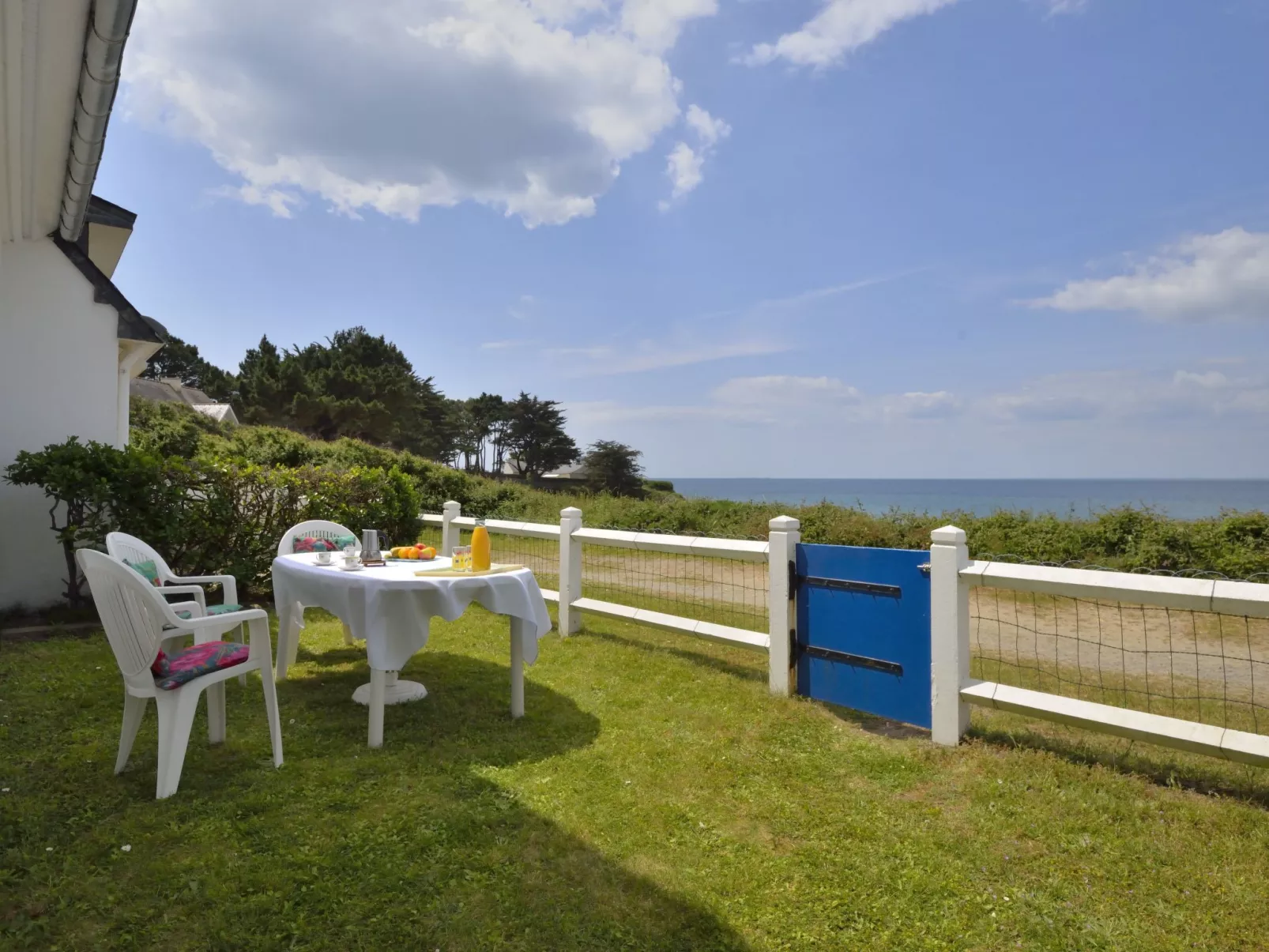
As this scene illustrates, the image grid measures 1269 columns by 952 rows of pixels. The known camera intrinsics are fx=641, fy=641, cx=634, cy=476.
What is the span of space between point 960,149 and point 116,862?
39.4 feet

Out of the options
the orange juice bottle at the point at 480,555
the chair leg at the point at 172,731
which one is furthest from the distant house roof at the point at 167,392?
the chair leg at the point at 172,731

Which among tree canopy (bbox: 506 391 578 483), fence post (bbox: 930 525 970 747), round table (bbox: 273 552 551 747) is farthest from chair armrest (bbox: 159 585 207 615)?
tree canopy (bbox: 506 391 578 483)

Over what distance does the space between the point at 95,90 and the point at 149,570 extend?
249 centimetres

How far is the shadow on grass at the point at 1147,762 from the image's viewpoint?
275cm

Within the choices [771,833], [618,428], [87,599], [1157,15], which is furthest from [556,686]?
[618,428]

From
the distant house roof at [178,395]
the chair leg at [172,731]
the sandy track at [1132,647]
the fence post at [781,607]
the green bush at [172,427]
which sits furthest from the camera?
the distant house roof at [178,395]

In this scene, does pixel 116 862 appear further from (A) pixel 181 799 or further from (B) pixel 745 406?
(B) pixel 745 406

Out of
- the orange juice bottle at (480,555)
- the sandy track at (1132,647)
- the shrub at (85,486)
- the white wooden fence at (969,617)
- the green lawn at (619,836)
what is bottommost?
the sandy track at (1132,647)

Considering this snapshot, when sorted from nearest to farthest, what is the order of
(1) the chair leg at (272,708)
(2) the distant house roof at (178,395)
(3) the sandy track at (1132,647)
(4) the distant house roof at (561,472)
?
(1) the chair leg at (272,708), (3) the sandy track at (1132,647), (2) the distant house roof at (178,395), (4) the distant house roof at (561,472)

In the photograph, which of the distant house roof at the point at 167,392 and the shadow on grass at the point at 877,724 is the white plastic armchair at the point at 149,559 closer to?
the shadow on grass at the point at 877,724

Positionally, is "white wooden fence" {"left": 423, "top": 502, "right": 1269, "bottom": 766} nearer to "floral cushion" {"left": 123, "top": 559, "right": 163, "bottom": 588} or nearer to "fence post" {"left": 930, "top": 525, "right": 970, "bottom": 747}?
"fence post" {"left": 930, "top": 525, "right": 970, "bottom": 747}

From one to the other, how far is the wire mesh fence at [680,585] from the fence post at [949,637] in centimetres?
186

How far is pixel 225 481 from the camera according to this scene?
21.0 ft

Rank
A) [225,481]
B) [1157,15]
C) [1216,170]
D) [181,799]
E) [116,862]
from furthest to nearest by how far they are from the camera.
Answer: [1216,170] → [225,481] → [1157,15] → [181,799] → [116,862]
